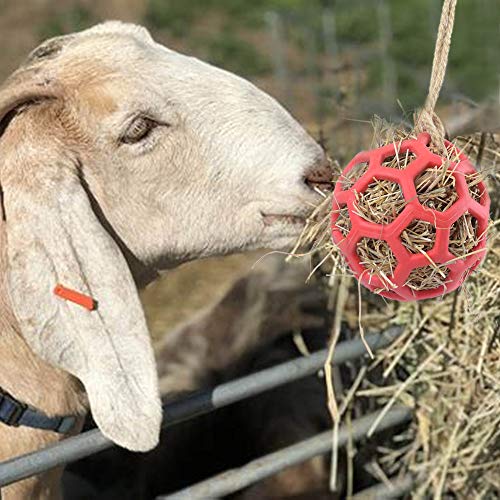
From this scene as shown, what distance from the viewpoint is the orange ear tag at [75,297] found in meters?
2.51

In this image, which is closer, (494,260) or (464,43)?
(494,260)

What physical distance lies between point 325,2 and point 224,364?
484cm

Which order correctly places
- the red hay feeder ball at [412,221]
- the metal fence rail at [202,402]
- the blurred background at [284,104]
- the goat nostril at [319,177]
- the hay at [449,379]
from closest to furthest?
the red hay feeder ball at [412,221]
the metal fence rail at [202,402]
the goat nostril at [319,177]
the hay at [449,379]
the blurred background at [284,104]

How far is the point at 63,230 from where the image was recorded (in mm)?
2516

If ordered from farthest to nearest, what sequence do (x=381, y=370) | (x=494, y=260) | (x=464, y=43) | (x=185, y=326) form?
(x=464, y=43) < (x=185, y=326) < (x=381, y=370) < (x=494, y=260)

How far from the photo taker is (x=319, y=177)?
2.57 meters

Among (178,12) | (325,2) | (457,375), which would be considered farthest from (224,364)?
(178,12)

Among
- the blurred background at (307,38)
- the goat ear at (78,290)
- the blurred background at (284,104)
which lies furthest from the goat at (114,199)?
the blurred background at (307,38)

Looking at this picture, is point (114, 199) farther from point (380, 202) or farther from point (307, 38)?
point (307, 38)

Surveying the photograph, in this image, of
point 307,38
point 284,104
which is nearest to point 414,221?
point 307,38

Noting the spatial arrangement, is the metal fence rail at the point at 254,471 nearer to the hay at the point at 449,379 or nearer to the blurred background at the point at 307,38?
the hay at the point at 449,379

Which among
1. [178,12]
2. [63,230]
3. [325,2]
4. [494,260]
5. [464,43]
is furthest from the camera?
[178,12]

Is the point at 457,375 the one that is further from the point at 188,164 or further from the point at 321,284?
the point at 188,164

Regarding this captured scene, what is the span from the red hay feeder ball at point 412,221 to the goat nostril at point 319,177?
304 mm
